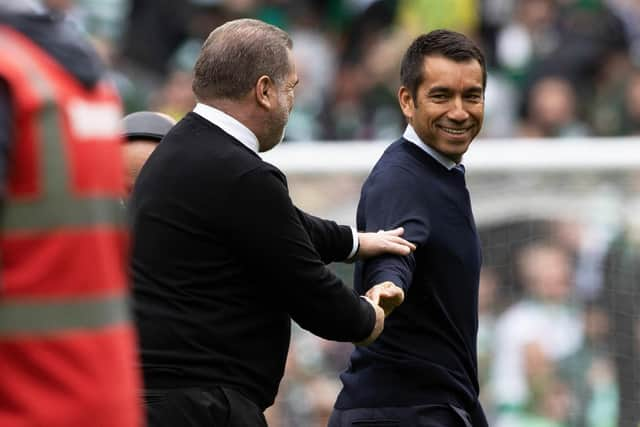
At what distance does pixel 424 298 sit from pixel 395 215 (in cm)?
27

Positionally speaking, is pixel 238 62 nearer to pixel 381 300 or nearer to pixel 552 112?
pixel 381 300

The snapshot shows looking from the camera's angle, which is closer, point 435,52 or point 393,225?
point 393,225

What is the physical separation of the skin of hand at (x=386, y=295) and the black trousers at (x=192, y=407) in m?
0.48

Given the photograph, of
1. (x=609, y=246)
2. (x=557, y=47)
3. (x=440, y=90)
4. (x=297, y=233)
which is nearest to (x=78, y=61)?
(x=297, y=233)

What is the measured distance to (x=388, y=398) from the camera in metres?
4.59

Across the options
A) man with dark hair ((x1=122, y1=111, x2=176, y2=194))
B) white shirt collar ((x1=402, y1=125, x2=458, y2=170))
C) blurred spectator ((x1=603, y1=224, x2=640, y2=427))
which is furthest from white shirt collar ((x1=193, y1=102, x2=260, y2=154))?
blurred spectator ((x1=603, y1=224, x2=640, y2=427))

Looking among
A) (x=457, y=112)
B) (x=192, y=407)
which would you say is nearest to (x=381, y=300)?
(x=192, y=407)

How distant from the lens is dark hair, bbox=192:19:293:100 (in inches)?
166

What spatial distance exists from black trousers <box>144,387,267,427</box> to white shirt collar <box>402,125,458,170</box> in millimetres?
1028

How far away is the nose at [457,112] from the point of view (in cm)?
463

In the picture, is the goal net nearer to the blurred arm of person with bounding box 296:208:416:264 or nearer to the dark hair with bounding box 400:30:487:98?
the dark hair with bounding box 400:30:487:98

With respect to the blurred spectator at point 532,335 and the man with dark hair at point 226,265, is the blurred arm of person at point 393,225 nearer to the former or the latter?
the man with dark hair at point 226,265

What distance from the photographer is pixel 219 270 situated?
4.08 metres

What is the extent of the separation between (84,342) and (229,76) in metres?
1.64
